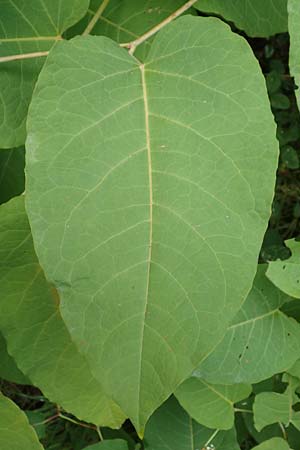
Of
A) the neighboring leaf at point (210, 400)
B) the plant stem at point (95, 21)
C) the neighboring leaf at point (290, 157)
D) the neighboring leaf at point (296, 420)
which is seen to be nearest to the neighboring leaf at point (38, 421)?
the neighboring leaf at point (210, 400)

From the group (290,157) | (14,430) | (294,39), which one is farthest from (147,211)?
(290,157)

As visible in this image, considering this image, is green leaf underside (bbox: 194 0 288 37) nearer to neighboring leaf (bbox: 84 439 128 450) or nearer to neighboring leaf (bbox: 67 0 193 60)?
neighboring leaf (bbox: 67 0 193 60)

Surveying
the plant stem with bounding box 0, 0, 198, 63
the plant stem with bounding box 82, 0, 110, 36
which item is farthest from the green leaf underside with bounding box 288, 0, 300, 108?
the plant stem with bounding box 82, 0, 110, 36

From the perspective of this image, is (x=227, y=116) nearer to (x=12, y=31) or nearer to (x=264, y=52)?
(x=12, y=31)

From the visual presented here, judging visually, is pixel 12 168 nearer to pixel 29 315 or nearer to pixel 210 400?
pixel 29 315

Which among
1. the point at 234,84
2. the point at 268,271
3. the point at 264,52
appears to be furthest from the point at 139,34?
the point at 264,52

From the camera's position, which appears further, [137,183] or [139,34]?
[139,34]
